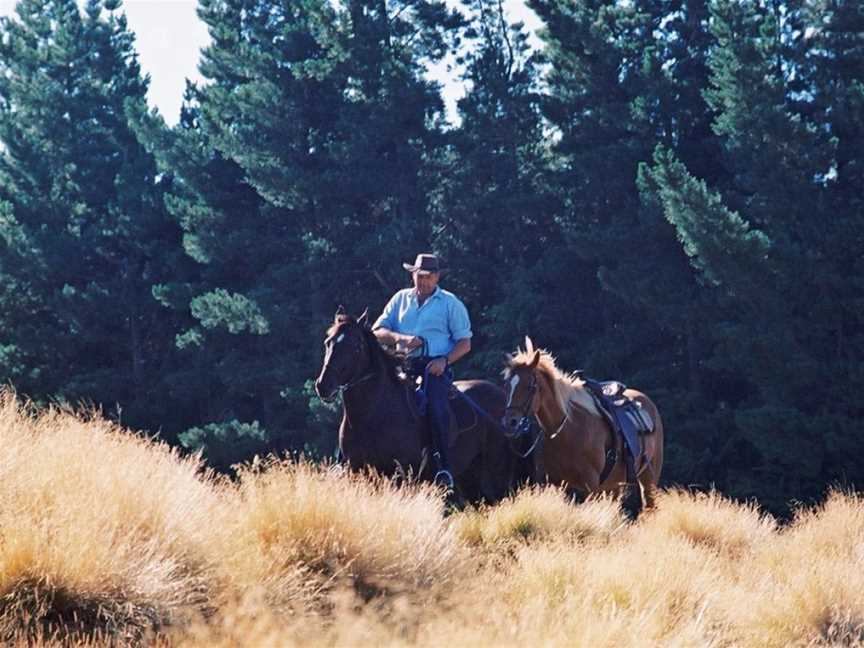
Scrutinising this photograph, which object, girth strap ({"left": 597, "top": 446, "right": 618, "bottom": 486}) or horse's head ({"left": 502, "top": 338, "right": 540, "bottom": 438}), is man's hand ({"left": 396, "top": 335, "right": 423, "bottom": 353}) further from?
girth strap ({"left": 597, "top": 446, "right": 618, "bottom": 486})

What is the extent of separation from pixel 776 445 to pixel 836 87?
7602mm

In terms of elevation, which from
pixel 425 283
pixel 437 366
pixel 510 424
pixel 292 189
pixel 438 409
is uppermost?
pixel 292 189

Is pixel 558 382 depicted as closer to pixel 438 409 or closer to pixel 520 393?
pixel 520 393

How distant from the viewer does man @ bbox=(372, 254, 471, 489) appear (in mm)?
11188

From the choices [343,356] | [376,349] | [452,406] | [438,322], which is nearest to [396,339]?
[376,349]

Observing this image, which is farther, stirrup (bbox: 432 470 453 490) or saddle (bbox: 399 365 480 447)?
saddle (bbox: 399 365 480 447)

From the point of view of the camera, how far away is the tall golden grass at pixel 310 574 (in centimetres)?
533

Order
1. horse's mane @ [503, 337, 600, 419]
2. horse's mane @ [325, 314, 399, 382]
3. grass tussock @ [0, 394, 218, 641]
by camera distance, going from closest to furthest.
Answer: grass tussock @ [0, 394, 218, 641] < horse's mane @ [325, 314, 399, 382] < horse's mane @ [503, 337, 600, 419]

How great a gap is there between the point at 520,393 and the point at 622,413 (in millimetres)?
2380

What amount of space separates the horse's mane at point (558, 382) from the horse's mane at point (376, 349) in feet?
3.58

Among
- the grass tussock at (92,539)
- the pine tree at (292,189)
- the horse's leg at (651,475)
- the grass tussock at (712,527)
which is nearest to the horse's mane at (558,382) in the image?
the grass tussock at (712,527)

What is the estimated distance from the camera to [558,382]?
12047 millimetres

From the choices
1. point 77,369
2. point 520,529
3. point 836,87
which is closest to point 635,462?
point 520,529

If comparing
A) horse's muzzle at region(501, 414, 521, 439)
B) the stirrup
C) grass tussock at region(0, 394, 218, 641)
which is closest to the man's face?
horse's muzzle at region(501, 414, 521, 439)
